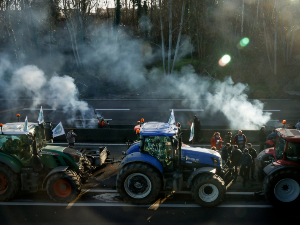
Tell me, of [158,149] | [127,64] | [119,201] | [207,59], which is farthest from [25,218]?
[207,59]

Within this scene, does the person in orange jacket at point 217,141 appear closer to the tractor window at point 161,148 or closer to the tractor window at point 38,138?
the tractor window at point 161,148

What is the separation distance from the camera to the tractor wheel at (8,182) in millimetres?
7031

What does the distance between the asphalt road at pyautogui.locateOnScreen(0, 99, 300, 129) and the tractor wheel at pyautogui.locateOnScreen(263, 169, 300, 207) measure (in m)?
10.0

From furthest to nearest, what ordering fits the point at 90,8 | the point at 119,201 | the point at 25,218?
1. the point at 90,8
2. the point at 119,201
3. the point at 25,218

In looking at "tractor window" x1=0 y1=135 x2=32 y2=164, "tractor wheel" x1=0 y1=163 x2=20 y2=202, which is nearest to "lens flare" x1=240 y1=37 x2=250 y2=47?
"tractor window" x1=0 y1=135 x2=32 y2=164

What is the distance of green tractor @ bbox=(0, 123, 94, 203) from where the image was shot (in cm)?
705

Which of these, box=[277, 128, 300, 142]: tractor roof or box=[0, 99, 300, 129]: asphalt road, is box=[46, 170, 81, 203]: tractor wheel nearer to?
box=[277, 128, 300, 142]: tractor roof

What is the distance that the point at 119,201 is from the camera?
7395 millimetres

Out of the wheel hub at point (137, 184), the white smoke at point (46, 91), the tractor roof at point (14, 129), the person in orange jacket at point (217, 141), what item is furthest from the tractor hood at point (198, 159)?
the white smoke at point (46, 91)

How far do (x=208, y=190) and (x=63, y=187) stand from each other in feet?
13.3

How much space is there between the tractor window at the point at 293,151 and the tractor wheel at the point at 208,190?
6.77 feet

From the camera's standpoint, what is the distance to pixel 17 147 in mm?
7203

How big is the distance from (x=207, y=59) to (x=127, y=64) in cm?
1108

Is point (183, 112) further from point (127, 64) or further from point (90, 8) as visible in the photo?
point (90, 8)
